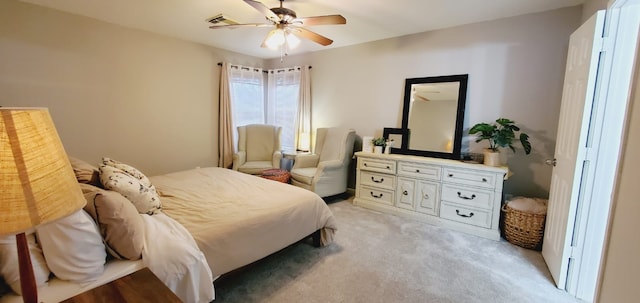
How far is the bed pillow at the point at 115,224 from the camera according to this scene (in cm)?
129

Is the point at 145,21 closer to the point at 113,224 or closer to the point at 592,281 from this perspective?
the point at 113,224

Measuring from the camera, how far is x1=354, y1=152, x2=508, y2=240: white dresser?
112 inches

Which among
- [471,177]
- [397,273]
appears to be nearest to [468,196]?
[471,177]

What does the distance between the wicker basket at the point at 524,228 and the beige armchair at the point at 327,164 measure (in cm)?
206

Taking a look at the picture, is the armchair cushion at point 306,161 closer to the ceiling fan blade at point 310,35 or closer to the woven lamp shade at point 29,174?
the ceiling fan blade at point 310,35

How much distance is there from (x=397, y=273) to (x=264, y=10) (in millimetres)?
2448

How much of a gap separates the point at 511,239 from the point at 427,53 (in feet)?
7.84

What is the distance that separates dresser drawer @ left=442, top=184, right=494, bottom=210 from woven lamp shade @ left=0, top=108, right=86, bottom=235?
319cm

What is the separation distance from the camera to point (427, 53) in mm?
3541

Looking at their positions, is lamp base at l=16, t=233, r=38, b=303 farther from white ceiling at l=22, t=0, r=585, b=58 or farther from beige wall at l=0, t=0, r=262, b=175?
beige wall at l=0, t=0, r=262, b=175

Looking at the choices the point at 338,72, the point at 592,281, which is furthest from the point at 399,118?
the point at 592,281

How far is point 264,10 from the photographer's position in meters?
2.29

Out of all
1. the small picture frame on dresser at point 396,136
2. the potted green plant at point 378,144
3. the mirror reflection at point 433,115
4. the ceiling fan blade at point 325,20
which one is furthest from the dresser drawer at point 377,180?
the ceiling fan blade at point 325,20

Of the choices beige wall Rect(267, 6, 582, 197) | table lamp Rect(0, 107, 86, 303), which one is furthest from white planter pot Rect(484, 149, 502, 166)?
table lamp Rect(0, 107, 86, 303)
